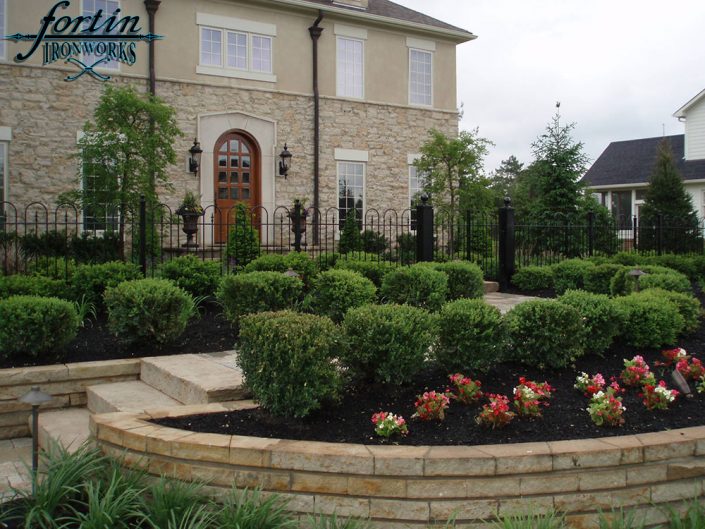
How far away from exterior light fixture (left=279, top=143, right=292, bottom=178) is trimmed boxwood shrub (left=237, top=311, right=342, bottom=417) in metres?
11.6

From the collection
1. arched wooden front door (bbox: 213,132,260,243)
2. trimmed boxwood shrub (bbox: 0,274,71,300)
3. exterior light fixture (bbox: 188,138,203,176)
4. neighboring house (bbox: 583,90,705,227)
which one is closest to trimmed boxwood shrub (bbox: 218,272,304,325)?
trimmed boxwood shrub (bbox: 0,274,71,300)

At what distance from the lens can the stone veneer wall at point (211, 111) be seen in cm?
1305

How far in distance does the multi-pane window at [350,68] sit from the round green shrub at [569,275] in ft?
26.6

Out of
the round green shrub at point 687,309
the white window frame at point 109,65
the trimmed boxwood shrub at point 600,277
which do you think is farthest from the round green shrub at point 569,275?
the white window frame at point 109,65

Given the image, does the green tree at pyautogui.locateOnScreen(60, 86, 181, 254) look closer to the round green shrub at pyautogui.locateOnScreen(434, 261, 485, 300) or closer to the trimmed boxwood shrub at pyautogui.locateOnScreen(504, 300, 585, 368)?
the round green shrub at pyautogui.locateOnScreen(434, 261, 485, 300)

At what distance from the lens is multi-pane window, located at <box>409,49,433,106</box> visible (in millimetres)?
17375

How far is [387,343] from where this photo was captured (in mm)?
4324

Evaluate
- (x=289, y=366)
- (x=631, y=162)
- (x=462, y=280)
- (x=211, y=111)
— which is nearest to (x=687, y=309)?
(x=462, y=280)

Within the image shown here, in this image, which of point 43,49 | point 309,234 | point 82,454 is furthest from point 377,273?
point 43,49

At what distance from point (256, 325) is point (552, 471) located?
1.91 metres

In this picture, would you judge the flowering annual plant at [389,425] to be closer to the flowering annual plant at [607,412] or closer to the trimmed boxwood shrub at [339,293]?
the flowering annual plant at [607,412]

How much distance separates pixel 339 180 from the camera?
16359mm

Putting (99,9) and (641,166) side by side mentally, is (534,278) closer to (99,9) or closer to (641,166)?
(99,9)

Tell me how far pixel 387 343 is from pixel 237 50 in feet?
40.9
